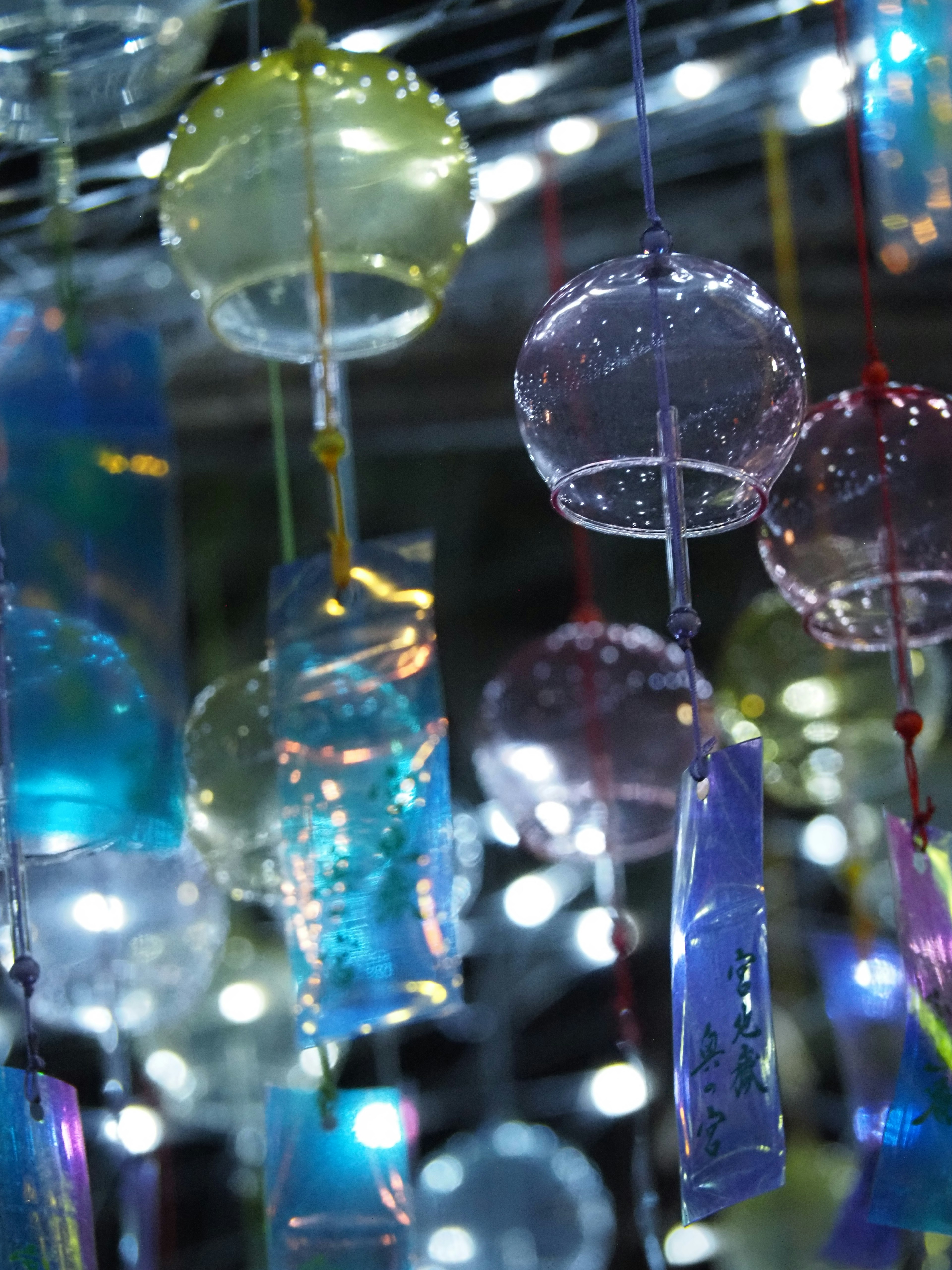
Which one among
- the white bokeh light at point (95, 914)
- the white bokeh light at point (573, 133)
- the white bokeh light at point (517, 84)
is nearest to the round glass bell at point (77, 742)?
the white bokeh light at point (95, 914)

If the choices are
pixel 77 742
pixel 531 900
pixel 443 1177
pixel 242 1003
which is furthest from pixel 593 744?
pixel 531 900

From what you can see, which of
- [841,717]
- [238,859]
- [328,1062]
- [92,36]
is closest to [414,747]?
[328,1062]

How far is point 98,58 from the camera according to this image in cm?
149

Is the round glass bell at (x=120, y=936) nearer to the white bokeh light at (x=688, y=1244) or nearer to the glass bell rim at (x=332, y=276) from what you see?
the glass bell rim at (x=332, y=276)

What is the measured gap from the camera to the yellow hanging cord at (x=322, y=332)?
1.28 metres

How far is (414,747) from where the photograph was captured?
1303mm

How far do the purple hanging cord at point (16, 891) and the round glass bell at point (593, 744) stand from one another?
0.61 m

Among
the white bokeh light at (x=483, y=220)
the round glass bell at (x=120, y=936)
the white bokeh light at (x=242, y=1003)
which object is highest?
the white bokeh light at (x=483, y=220)

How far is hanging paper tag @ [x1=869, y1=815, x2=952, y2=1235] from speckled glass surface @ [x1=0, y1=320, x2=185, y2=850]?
0.60m

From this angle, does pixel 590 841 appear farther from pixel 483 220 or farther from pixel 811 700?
pixel 483 220

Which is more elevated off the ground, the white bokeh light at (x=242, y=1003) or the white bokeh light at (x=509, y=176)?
the white bokeh light at (x=509, y=176)

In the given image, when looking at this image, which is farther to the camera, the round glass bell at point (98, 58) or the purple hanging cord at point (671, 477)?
the round glass bell at point (98, 58)

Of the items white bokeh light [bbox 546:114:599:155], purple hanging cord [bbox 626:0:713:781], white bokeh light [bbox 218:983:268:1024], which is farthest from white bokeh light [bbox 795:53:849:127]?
white bokeh light [bbox 218:983:268:1024]

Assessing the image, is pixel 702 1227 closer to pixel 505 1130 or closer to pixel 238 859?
pixel 505 1130
